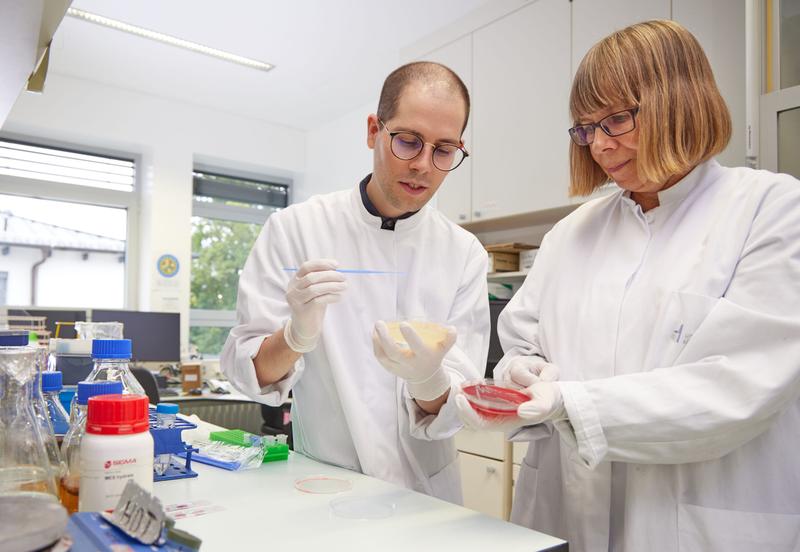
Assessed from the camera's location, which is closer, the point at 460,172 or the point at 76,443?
the point at 76,443

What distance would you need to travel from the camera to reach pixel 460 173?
11.5 ft

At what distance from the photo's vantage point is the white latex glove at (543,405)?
3.07 feet

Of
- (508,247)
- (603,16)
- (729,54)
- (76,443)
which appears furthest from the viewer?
(508,247)

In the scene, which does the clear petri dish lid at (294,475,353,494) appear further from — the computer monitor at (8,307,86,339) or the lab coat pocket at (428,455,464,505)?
the computer monitor at (8,307,86,339)

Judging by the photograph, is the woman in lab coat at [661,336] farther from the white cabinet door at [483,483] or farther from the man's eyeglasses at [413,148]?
the white cabinet door at [483,483]

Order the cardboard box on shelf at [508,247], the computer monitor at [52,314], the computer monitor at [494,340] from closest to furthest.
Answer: the computer monitor at [494,340]
the cardboard box on shelf at [508,247]
the computer monitor at [52,314]

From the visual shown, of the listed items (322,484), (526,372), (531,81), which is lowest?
(322,484)

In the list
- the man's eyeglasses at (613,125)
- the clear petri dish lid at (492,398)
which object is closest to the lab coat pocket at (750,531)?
the clear petri dish lid at (492,398)

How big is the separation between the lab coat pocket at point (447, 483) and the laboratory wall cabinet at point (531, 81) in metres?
1.78

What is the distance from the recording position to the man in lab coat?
4.04ft

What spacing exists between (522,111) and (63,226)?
156 inches

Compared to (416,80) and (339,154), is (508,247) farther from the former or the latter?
(339,154)

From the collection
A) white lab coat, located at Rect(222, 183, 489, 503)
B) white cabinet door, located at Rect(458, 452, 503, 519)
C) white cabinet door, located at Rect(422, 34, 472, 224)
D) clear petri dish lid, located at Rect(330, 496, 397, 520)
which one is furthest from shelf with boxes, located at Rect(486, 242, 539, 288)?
clear petri dish lid, located at Rect(330, 496, 397, 520)

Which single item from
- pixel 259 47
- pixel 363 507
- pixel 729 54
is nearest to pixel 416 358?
pixel 363 507
